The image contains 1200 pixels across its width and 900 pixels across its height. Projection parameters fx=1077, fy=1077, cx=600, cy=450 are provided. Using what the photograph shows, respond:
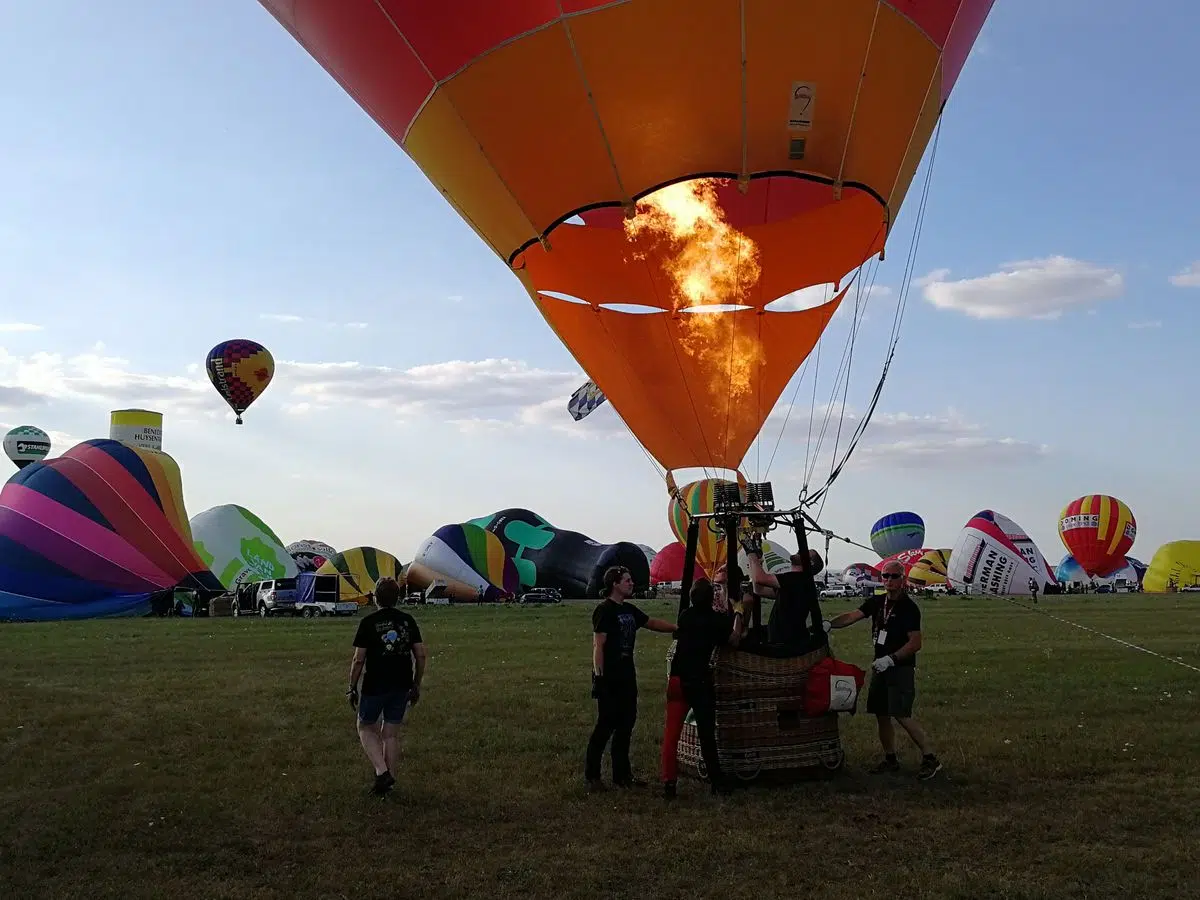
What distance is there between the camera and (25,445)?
39031 mm

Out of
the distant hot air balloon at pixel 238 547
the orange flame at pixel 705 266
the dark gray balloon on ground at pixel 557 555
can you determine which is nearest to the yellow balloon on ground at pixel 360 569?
the distant hot air balloon at pixel 238 547

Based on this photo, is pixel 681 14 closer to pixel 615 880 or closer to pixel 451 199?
pixel 451 199

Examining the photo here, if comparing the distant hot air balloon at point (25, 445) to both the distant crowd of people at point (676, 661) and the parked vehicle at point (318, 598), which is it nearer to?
the parked vehicle at point (318, 598)

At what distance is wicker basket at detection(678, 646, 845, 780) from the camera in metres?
6.46

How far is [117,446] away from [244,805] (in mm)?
27726

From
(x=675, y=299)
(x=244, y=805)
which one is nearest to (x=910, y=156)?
(x=675, y=299)

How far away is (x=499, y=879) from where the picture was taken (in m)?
4.73

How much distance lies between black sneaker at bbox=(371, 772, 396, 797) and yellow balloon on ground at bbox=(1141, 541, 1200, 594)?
56.9 metres

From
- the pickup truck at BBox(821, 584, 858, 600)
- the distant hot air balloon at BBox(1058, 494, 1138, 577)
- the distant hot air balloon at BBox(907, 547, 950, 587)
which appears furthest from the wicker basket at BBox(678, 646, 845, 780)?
the distant hot air balloon at BBox(1058, 494, 1138, 577)

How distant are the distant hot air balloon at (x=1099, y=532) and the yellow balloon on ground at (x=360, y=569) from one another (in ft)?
111

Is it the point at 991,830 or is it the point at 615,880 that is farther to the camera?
the point at 991,830

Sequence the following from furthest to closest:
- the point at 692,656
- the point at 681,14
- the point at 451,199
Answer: the point at 451,199, the point at 681,14, the point at 692,656

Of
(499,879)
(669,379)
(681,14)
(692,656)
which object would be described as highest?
(681,14)

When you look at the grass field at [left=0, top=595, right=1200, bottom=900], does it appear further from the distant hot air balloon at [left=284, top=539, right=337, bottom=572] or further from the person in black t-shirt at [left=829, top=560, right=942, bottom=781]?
the distant hot air balloon at [left=284, top=539, right=337, bottom=572]
